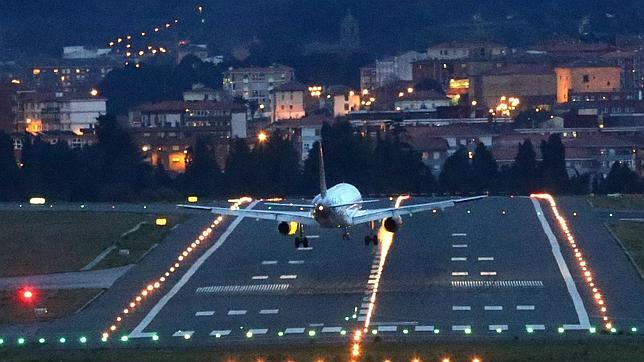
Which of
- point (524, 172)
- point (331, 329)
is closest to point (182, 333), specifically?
point (331, 329)

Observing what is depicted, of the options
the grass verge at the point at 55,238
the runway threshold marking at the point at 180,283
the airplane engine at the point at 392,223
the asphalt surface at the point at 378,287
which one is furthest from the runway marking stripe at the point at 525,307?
the grass verge at the point at 55,238

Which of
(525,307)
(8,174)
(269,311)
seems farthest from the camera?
(8,174)

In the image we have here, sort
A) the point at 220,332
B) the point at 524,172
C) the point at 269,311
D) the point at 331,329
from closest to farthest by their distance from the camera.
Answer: the point at 331,329
the point at 220,332
the point at 269,311
the point at 524,172

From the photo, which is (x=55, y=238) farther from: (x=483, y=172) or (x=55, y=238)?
(x=483, y=172)

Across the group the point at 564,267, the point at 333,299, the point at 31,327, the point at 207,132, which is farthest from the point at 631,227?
the point at 207,132

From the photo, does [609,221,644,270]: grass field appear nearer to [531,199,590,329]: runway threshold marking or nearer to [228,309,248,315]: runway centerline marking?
[531,199,590,329]: runway threshold marking

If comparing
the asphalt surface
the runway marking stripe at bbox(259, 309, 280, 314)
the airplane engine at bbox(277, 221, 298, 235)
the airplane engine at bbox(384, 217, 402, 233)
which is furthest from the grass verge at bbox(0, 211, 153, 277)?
the runway marking stripe at bbox(259, 309, 280, 314)
